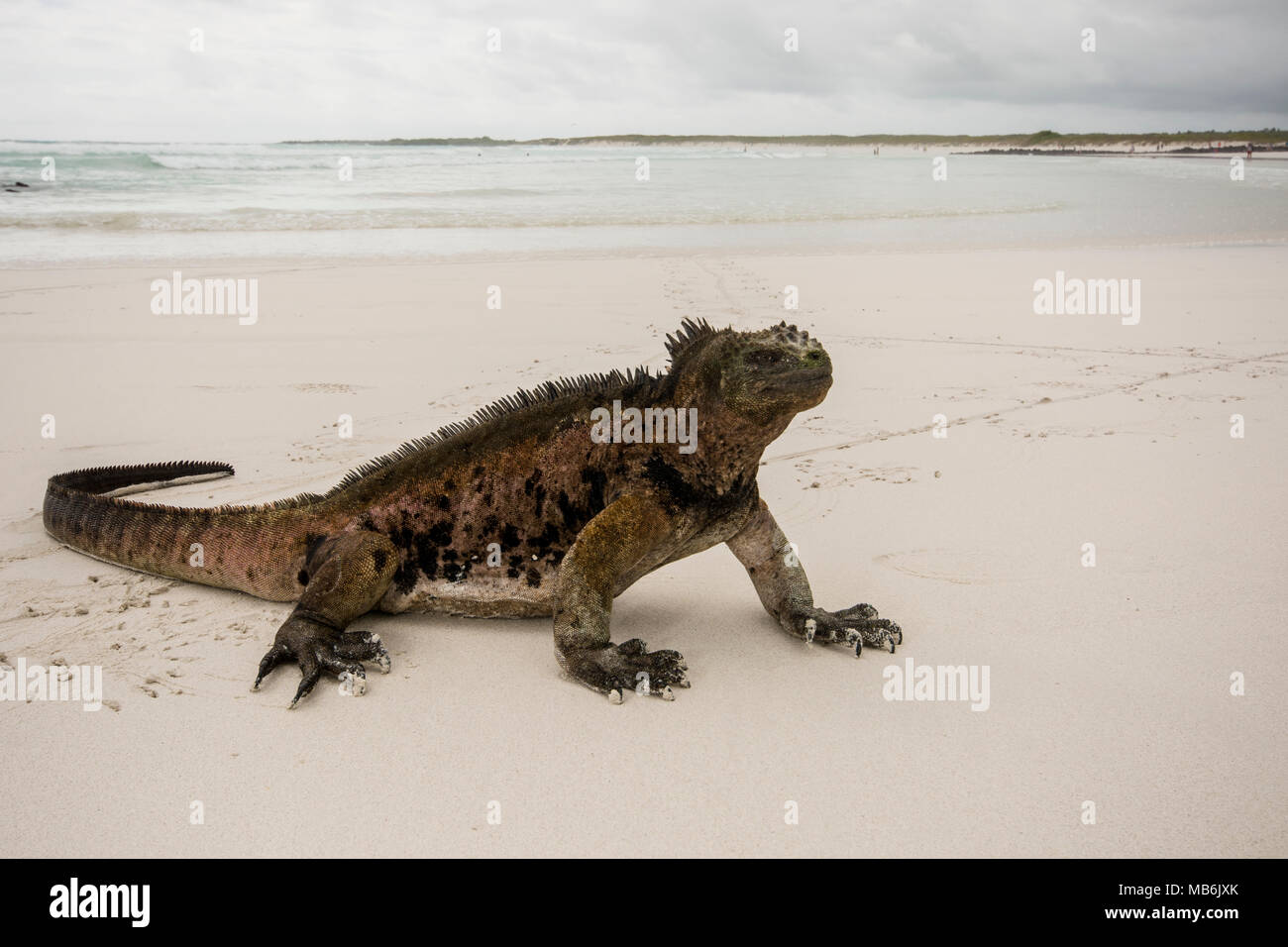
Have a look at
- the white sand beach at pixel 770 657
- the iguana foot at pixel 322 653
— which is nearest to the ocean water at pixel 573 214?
the white sand beach at pixel 770 657

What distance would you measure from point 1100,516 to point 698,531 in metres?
2.81

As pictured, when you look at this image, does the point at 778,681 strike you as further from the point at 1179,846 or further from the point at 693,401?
the point at 1179,846

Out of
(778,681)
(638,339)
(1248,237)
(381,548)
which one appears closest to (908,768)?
(778,681)

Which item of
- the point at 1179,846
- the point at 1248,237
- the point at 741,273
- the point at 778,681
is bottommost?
the point at 1179,846

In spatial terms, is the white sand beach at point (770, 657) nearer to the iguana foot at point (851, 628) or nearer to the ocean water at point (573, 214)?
the iguana foot at point (851, 628)

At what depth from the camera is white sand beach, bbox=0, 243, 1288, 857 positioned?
2.99m

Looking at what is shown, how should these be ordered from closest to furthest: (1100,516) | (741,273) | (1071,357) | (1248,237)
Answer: (1100,516), (1071,357), (741,273), (1248,237)

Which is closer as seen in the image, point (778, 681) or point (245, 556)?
point (778, 681)

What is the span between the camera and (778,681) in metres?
3.90

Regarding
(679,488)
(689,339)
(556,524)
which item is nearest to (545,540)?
(556,524)

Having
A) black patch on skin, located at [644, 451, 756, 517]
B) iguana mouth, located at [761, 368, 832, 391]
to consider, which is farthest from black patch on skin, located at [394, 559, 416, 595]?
iguana mouth, located at [761, 368, 832, 391]

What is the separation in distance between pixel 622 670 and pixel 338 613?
1.24m

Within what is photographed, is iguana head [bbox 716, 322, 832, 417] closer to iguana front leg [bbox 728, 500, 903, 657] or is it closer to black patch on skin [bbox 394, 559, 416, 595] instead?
iguana front leg [bbox 728, 500, 903, 657]

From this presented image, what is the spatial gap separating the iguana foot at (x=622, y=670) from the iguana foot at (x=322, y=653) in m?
0.78
